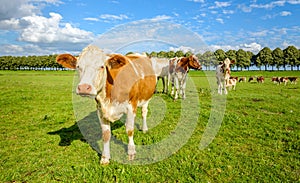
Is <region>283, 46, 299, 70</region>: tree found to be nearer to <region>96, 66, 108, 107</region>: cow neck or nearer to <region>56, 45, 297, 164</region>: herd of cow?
<region>56, 45, 297, 164</region>: herd of cow

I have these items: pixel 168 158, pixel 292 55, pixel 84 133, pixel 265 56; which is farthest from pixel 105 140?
pixel 265 56

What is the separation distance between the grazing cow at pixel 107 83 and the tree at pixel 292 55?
94.4 meters

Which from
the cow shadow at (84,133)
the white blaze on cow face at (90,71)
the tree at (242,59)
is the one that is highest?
the tree at (242,59)

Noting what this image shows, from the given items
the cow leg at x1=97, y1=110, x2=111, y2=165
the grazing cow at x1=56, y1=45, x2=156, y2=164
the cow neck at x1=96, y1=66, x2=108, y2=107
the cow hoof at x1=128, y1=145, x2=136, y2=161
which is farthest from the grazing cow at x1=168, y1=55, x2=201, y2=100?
the cow neck at x1=96, y1=66, x2=108, y2=107

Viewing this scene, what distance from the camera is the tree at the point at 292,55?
81.5m

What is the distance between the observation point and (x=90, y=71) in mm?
3844

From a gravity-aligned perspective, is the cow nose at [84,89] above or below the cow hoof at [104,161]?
above

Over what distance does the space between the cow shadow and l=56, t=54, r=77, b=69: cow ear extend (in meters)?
2.51

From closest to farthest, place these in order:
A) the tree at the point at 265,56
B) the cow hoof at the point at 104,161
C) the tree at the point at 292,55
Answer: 1. the cow hoof at the point at 104,161
2. the tree at the point at 292,55
3. the tree at the point at 265,56

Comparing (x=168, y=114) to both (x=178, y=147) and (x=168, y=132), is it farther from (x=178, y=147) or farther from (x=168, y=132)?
(x=178, y=147)

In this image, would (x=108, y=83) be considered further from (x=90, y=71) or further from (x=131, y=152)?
(x=131, y=152)

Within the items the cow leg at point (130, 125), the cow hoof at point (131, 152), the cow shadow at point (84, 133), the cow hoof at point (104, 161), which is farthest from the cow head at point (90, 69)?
the cow shadow at point (84, 133)

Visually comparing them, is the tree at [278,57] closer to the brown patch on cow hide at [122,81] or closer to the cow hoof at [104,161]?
the brown patch on cow hide at [122,81]

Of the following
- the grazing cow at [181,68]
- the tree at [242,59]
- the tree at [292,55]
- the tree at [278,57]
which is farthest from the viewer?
the tree at [278,57]
